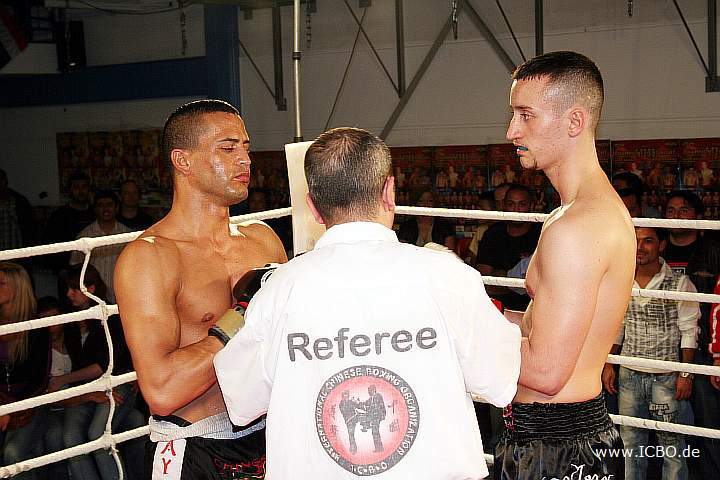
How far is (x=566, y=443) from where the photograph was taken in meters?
1.83

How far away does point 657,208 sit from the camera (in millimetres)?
5531

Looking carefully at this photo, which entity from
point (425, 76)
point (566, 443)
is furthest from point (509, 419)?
point (425, 76)

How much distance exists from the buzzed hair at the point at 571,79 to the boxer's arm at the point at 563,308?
0.28 meters

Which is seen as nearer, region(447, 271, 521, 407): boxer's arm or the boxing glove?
region(447, 271, 521, 407): boxer's arm

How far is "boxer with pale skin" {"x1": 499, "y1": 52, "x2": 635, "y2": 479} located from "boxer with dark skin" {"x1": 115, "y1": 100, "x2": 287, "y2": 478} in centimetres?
64

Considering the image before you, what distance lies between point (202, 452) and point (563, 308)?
832 mm

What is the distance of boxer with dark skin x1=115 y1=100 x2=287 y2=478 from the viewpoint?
178cm

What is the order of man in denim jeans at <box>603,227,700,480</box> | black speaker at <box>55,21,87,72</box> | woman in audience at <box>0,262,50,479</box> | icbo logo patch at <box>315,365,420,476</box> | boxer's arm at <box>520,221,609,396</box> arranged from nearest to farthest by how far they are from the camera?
icbo logo patch at <box>315,365,420,476</box>, boxer's arm at <box>520,221,609,396</box>, woman in audience at <box>0,262,50,479</box>, man in denim jeans at <box>603,227,700,480</box>, black speaker at <box>55,21,87,72</box>

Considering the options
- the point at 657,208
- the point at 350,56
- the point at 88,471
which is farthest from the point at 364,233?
the point at 350,56

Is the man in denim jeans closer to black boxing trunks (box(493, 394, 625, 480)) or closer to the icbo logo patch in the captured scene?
black boxing trunks (box(493, 394, 625, 480))

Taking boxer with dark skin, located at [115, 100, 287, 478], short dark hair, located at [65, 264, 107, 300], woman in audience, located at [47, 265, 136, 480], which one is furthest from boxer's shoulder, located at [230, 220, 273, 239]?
short dark hair, located at [65, 264, 107, 300]

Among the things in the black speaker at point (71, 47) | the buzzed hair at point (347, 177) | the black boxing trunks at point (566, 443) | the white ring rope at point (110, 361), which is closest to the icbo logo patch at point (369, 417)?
the buzzed hair at point (347, 177)

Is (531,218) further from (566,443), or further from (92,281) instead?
(92,281)

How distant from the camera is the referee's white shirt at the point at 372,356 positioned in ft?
4.63
